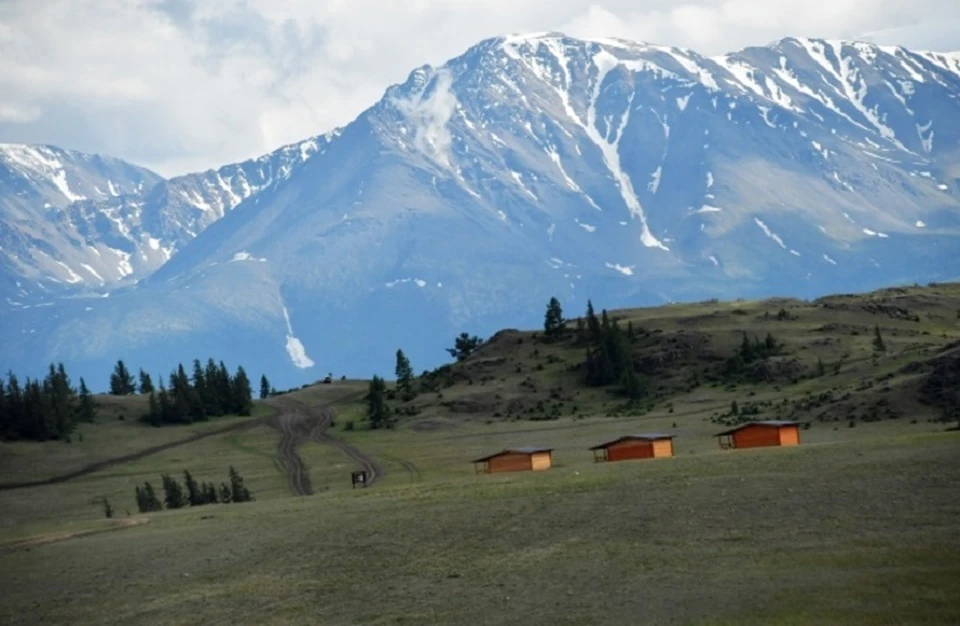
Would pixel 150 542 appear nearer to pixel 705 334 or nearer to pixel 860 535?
pixel 860 535

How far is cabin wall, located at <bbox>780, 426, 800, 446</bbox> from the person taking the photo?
86125 millimetres

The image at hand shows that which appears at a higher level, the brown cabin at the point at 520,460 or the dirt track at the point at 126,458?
the dirt track at the point at 126,458

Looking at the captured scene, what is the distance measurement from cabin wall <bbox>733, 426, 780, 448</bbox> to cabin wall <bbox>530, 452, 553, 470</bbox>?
1315 cm

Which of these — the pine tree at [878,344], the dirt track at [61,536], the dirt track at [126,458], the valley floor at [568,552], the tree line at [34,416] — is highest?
the tree line at [34,416]

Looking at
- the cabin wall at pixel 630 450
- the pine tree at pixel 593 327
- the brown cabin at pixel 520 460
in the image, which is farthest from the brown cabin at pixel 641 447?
the pine tree at pixel 593 327

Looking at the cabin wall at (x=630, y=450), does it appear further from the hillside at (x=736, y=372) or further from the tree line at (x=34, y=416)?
the tree line at (x=34, y=416)

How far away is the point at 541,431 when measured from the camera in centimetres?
14062

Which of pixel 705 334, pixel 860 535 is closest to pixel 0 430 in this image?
pixel 705 334

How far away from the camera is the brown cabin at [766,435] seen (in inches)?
3388

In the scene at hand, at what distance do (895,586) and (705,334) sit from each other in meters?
135

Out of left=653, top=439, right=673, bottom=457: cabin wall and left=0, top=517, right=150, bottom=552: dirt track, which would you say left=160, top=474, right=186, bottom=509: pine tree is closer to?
left=0, top=517, right=150, bottom=552: dirt track

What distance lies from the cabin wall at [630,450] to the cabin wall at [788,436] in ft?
28.7

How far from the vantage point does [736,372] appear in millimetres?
159000

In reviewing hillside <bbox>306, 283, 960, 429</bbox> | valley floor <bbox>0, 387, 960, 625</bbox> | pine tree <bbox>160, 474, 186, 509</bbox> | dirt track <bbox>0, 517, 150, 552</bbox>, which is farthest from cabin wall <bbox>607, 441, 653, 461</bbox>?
pine tree <bbox>160, 474, 186, 509</bbox>
